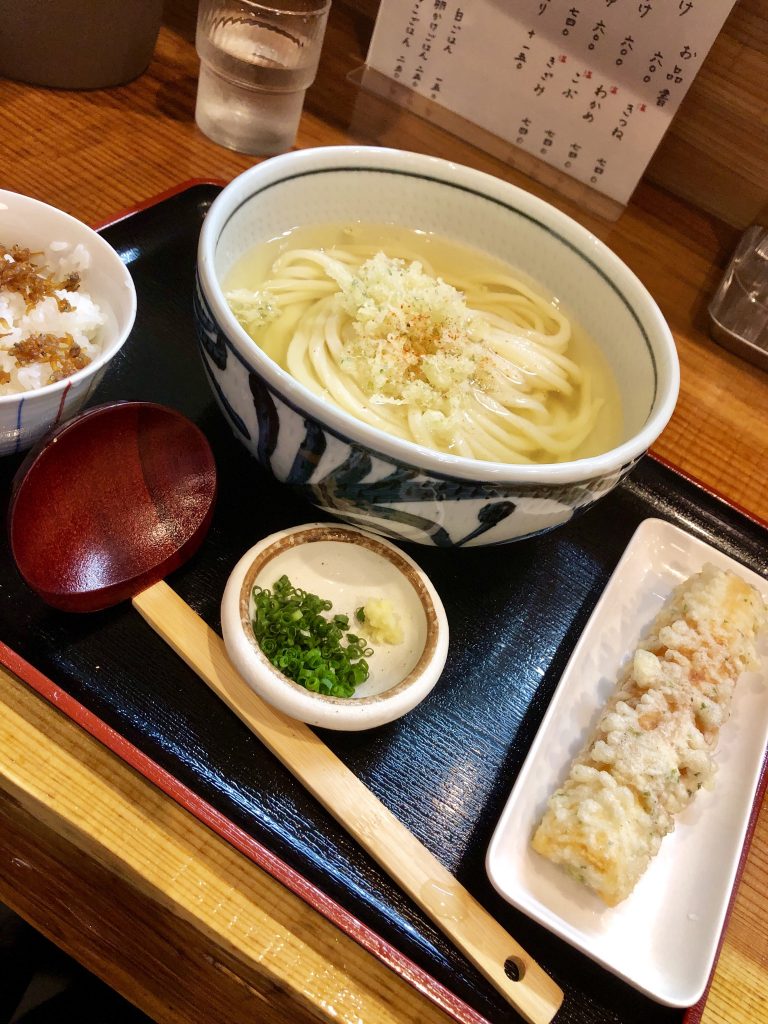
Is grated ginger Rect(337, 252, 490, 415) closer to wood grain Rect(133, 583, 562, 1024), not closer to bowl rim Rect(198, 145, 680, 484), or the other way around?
bowl rim Rect(198, 145, 680, 484)

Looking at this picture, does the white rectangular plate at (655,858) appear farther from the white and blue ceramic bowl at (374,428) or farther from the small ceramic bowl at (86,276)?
the small ceramic bowl at (86,276)

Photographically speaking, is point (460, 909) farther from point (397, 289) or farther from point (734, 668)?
point (397, 289)

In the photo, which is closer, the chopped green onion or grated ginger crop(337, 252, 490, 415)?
the chopped green onion

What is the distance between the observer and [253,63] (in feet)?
5.95

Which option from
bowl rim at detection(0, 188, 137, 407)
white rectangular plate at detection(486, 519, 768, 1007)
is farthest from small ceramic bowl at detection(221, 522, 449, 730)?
bowl rim at detection(0, 188, 137, 407)

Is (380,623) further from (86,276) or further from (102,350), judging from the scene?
(86,276)

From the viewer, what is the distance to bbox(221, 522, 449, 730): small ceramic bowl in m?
0.93

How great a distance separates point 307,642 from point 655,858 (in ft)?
1.65

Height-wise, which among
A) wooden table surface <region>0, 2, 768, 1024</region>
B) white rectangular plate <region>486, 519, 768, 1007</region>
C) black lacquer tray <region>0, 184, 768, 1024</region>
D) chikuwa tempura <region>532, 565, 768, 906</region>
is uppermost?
chikuwa tempura <region>532, 565, 768, 906</region>

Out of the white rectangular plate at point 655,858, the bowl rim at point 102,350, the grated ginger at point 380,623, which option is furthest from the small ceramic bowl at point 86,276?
the white rectangular plate at point 655,858

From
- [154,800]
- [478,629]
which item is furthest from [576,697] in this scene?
[154,800]

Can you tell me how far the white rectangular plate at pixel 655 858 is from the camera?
2.86 feet

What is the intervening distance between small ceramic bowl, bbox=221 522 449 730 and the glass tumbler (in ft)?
4.01

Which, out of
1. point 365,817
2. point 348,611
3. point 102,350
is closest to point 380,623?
point 348,611
